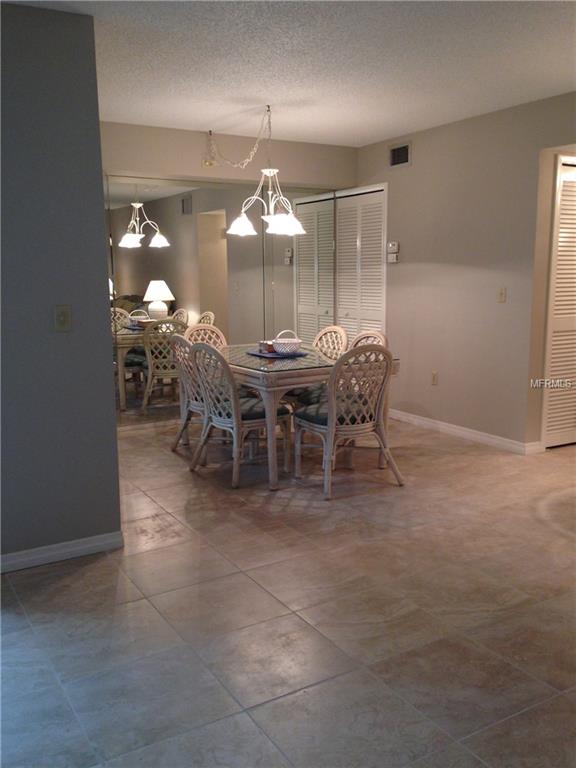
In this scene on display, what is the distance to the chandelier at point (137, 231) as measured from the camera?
5.41 meters

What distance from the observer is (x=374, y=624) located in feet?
8.15

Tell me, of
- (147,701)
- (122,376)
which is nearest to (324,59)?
(147,701)

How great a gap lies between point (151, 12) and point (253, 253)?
3257mm

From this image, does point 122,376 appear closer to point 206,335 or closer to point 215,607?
point 206,335

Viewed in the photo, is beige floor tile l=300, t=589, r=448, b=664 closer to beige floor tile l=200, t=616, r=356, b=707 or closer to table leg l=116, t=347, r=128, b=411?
beige floor tile l=200, t=616, r=356, b=707

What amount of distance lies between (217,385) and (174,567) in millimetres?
1354

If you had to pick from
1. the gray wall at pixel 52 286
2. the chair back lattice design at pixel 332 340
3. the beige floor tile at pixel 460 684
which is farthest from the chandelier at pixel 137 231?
the beige floor tile at pixel 460 684

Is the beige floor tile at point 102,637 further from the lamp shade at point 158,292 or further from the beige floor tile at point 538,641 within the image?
the lamp shade at point 158,292

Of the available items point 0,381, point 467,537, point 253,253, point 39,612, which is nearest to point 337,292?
point 253,253

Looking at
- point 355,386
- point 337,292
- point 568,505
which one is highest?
point 337,292

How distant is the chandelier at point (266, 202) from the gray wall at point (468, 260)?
1.01 metres

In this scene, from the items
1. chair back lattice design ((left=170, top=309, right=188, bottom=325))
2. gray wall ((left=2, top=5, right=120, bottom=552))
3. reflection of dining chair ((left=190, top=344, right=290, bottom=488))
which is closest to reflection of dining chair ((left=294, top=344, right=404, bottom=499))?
reflection of dining chair ((left=190, top=344, right=290, bottom=488))

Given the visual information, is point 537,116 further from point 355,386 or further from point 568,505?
point 568,505

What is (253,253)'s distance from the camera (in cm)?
599
